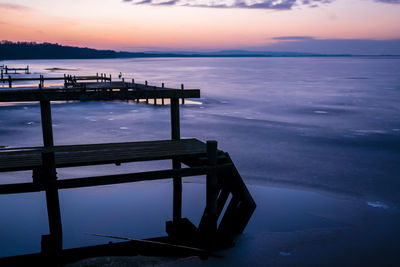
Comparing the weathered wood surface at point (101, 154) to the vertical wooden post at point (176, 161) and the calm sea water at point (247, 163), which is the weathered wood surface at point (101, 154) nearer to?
the vertical wooden post at point (176, 161)

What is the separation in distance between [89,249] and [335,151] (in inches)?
498

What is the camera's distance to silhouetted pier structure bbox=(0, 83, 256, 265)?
6.54 metres

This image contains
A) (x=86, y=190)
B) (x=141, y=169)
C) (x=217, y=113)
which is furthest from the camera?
(x=217, y=113)

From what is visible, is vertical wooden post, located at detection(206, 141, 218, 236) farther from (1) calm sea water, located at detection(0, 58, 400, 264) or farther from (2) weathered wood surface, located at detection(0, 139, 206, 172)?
(1) calm sea water, located at detection(0, 58, 400, 264)

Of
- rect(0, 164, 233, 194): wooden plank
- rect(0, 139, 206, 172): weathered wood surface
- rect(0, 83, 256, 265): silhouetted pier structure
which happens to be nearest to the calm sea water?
rect(0, 83, 256, 265): silhouetted pier structure

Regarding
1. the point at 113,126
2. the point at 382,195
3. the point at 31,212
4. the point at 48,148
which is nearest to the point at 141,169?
the point at 31,212

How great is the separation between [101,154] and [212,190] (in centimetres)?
237

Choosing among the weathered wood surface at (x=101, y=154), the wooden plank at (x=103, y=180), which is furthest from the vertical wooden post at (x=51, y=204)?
the weathered wood surface at (x=101, y=154)

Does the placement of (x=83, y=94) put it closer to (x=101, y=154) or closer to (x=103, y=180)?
(x=101, y=154)

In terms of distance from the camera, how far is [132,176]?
665 centimetres

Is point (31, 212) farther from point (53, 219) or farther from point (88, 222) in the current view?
point (53, 219)

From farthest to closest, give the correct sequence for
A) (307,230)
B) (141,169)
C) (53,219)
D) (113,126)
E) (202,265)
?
(113,126)
(141,169)
(307,230)
(202,265)
(53,219)

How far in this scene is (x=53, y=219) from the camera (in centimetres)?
677

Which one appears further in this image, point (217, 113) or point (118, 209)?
point (217, 113)
